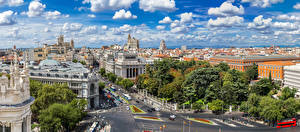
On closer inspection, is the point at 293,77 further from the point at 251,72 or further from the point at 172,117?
the point at 172,117

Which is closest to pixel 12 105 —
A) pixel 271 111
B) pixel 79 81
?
pixel 271 111

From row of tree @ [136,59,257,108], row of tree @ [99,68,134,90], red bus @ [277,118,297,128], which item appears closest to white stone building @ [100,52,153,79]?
row of tree @ [99,68,134,90]

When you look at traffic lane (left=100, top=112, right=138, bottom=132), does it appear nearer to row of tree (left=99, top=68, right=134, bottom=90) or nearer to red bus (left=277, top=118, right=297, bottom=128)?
red bus (left=277, top=118, right=297, bottom=128)

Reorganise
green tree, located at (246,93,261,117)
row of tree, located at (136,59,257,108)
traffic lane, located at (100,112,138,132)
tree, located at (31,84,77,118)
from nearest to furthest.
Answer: traffic lane, located at (100,112,138,132)
tree, located at (31,84,77,118)
green tree, located at (246,93,261,117)
row of tree, located at (136,59,257,108)

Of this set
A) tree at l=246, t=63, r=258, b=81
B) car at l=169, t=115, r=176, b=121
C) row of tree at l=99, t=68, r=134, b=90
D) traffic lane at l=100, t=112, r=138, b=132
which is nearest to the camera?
traffic lane at l=100, t=112, r=138, b=132

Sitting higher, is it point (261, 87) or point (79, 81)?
point (79, 81)

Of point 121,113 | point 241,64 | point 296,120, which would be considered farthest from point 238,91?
point 241,64

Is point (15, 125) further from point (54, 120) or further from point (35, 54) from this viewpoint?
point (35, 54)

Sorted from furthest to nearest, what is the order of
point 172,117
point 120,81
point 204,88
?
point 120,81 → point 204,88 → point 172,117

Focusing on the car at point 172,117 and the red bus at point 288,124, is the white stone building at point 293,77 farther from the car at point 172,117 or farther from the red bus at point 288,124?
the car at point 172,117
